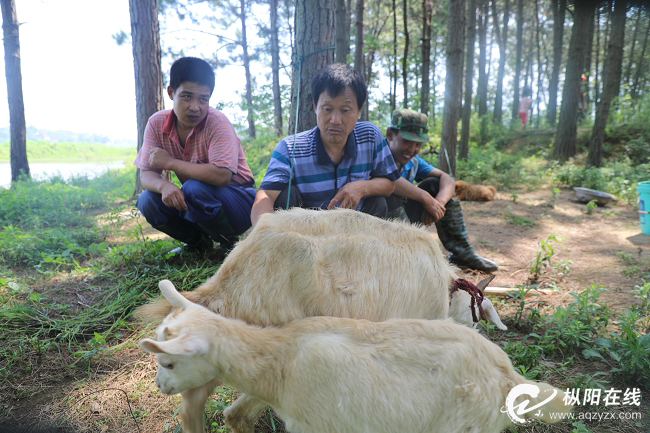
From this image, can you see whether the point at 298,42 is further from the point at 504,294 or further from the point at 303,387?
the point at 303,387

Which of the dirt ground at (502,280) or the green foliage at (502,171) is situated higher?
the green foliage at (502,171)

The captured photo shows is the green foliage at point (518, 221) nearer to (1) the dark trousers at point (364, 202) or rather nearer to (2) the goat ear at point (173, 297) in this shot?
(1) the dark trousers at point (364, 202)

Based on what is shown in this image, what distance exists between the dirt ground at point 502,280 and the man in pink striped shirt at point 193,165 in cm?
123

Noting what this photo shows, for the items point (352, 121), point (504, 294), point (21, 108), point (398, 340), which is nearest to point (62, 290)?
point (352, 121)

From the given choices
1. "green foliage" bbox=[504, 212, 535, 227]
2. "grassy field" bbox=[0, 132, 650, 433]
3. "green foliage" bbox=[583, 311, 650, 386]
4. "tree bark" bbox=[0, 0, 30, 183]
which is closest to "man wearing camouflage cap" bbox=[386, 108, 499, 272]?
"grassy field" bbox=[0, 132, 650, 433]

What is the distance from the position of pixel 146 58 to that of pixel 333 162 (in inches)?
211

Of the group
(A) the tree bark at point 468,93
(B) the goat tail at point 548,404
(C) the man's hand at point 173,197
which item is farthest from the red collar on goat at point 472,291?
(A) the tree bark at point 468,93

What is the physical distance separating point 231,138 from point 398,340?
2.78 m

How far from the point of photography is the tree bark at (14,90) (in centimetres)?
1076

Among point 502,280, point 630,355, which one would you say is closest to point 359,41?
point 502,280

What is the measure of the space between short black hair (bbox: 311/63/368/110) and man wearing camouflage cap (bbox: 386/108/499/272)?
38.9 inches

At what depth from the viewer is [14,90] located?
11078 millimetres

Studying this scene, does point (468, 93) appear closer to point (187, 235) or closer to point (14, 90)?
point (187, 235)

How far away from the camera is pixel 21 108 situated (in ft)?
36.9
